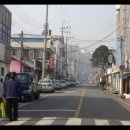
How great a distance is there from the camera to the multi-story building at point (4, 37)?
43281 mm

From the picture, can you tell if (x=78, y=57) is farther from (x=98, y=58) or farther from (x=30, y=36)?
(x=30, y=36)

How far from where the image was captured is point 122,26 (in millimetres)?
78812

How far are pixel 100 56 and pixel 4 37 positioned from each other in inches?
3400

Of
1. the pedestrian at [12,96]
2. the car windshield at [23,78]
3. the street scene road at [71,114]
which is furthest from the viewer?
the car windshield at [23,78]

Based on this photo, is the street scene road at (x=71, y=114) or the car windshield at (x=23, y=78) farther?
the car windshield at (x=23, y=78)

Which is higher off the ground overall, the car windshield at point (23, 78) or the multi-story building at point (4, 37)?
the multi-story building at point (4, 37)

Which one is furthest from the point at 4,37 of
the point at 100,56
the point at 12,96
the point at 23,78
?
the point at 100,56

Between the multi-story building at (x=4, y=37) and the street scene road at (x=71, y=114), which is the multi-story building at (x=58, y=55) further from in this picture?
the street scene road at (x=71, y=114)

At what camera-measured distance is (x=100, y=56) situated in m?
130

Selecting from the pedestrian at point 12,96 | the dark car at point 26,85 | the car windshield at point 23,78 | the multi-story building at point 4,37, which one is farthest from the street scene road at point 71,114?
the multi-story building at point 4,37

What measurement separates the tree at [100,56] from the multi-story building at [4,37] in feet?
270

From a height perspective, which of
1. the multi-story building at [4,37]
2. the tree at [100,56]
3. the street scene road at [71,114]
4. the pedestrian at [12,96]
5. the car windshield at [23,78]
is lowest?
the street scene road at [71,114]

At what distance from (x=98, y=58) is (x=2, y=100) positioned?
372 ft
